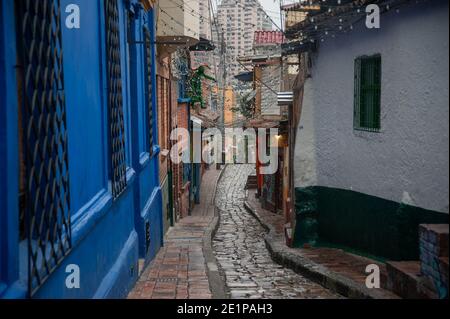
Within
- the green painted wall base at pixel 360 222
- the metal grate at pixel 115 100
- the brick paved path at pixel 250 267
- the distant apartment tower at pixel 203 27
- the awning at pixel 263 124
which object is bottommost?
the brick paved path at pixel 250 267

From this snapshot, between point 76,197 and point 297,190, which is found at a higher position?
point 76,197

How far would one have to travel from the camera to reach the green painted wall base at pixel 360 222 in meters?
9.16

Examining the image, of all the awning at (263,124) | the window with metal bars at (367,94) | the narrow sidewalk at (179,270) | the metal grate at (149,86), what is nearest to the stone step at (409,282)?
the narrow sidewalk at (179,270)

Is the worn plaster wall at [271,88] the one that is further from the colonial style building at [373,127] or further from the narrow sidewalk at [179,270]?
the colonial style building at [373,127]

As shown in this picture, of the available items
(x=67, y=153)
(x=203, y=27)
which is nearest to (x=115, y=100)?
(x=67, y=153)

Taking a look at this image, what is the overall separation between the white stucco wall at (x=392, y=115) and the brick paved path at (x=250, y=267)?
76.6 inches

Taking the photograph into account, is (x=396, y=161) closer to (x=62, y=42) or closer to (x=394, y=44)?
(x=394, y=44)

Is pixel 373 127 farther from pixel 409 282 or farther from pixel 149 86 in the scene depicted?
pixel 149 86

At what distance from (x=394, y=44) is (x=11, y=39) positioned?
674 cm

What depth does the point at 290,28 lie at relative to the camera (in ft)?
42.4

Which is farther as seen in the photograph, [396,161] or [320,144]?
[320,144]

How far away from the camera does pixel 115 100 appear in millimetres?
8859

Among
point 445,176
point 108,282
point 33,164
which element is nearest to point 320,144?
point 445,176

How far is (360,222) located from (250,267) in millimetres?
2990
